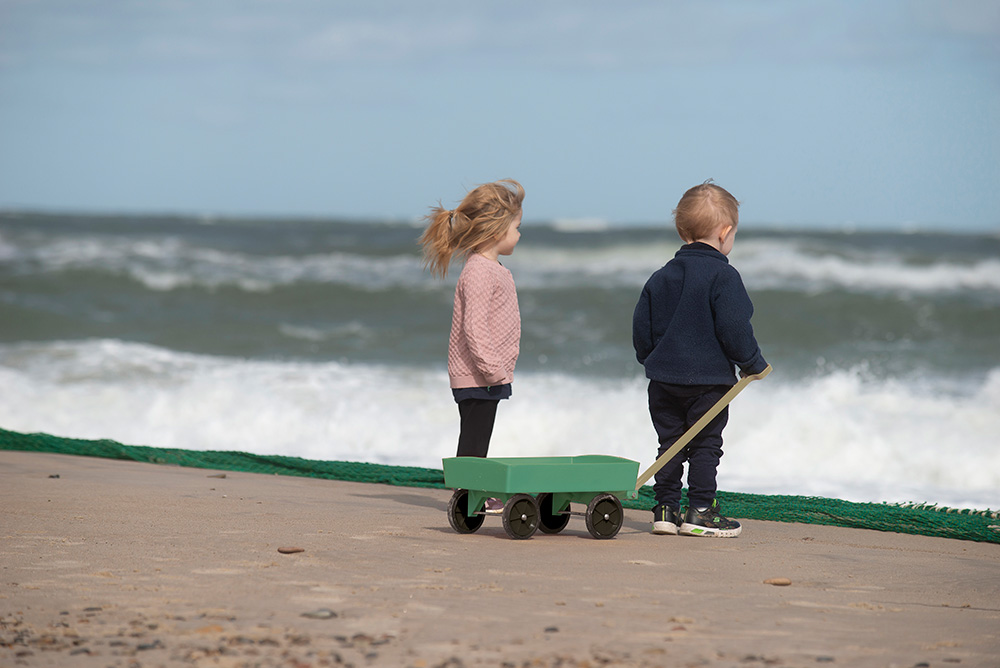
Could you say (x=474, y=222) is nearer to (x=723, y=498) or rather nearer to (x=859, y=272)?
(x=723, y=498)

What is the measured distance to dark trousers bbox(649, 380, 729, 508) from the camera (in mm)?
3836

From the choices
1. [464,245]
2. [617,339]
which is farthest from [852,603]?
[617,339]

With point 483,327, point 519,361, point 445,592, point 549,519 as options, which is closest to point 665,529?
point 549,519

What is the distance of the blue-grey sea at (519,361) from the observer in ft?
24.3

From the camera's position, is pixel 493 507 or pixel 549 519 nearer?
pixel 549 519

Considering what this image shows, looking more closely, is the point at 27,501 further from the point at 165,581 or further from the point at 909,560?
the point at 909,560

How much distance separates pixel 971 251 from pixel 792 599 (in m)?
15.6

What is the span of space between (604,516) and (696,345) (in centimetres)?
68

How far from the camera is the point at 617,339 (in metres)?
12.1

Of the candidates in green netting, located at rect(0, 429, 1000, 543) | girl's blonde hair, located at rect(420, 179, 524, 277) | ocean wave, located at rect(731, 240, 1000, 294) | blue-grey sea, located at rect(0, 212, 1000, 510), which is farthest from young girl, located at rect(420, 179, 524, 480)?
ocean wave, located at rect(731, 240, 1000, 294)

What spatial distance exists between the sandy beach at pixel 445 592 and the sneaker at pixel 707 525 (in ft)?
0.22

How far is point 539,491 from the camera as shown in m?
3.57

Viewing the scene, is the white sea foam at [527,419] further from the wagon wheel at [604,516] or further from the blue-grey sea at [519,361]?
the wagon wheel at [604,516]

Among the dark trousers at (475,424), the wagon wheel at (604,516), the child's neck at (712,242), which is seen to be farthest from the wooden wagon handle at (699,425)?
the dark trousers at (475,424)
